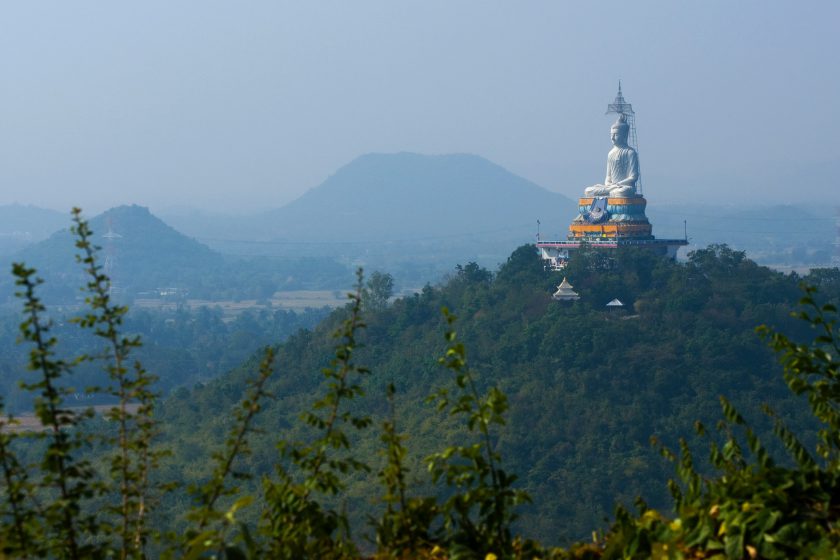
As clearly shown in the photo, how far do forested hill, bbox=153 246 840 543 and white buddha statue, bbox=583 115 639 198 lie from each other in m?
2.71

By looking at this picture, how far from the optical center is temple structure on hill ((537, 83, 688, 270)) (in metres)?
46.2

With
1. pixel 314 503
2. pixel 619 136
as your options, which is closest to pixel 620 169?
pixel 619 136

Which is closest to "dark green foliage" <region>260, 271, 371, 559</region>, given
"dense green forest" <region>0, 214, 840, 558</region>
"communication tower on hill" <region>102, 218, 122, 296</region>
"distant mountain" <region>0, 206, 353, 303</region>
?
"dense green forest" <region>0, 214, 840, 558</region>

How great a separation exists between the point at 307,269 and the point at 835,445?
18151 centimetres

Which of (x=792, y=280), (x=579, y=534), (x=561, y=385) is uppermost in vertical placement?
(x=792, y=280)

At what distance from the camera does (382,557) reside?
4215 mm

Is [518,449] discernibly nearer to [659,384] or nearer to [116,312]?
[659,384]

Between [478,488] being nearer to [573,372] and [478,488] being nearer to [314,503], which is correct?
[314,503]

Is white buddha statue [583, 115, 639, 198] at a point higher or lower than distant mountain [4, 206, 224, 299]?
higher

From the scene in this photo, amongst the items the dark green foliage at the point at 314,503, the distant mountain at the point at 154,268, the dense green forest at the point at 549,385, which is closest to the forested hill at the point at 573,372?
the dense green forest at the point at 549,385

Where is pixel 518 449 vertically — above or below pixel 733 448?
below

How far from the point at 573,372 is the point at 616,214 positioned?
306 inches

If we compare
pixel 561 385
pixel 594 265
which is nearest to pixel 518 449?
pixel 561 385

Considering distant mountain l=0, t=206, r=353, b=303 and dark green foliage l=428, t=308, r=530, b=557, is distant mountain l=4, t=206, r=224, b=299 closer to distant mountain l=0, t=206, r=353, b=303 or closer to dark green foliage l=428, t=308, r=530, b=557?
distant mountain l=0, t=206, r=353, b=303
